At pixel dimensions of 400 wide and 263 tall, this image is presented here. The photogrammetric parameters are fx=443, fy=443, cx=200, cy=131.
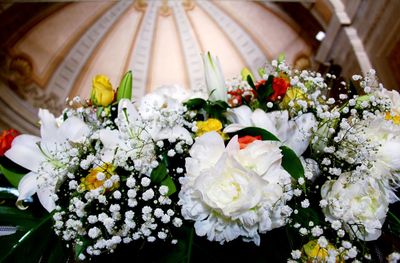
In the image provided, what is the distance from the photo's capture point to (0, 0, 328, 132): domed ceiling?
4258 mm

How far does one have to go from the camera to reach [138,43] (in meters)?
4.72

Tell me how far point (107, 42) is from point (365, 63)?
2656 millimetres

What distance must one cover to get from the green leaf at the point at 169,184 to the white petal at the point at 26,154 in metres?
0.24

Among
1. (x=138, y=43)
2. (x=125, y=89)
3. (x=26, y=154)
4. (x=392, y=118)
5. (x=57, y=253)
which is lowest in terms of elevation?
(x=138, y=43)

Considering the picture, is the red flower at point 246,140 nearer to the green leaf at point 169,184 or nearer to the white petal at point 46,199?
the green leaf at point 169,184

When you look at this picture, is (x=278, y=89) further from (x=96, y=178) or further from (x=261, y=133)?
(x=96, y=178)

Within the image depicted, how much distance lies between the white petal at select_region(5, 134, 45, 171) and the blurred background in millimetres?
3076

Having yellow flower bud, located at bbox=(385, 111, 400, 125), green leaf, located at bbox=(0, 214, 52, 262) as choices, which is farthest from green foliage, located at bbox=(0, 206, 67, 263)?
yellow flower bud, located at bbox=(385, 111, 400, 125)

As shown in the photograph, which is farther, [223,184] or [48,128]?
[48,128]

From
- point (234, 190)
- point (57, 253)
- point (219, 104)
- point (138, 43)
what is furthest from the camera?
point (138, 43)

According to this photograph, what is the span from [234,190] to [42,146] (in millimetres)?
356

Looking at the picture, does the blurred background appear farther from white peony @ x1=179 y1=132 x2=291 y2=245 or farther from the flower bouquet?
white peony @ x1=179 y1=132 x2=291 y2=245

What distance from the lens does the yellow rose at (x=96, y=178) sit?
0.69 metres

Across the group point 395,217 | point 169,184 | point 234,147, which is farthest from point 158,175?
point 395,217
